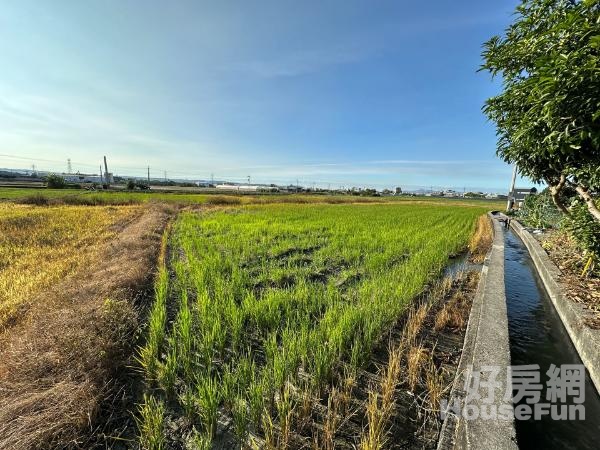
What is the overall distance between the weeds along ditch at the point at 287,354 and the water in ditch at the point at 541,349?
0.74 metres

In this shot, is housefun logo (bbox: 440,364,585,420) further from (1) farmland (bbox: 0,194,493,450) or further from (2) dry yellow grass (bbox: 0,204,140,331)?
(2) dry yellow grass (bbox: 0,204,140,331)

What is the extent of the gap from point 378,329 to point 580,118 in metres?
2.87

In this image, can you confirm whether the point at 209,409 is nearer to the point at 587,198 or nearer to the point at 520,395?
the point at 520,395

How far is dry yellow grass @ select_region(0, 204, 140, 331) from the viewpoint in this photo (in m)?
4.65

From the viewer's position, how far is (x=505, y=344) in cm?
313

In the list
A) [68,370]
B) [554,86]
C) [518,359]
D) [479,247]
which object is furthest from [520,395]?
[479,247]

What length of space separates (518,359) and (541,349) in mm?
533

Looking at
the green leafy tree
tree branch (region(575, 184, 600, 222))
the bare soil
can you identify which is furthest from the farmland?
the green leafy tree

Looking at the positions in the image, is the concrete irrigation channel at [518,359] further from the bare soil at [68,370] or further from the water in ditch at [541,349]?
the bare soil at [68,370]

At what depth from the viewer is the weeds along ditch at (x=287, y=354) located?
2.11 m

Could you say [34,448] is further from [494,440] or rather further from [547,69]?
[547,69]

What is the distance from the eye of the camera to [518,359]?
336cm

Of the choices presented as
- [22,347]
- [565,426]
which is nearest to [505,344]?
[565,426]

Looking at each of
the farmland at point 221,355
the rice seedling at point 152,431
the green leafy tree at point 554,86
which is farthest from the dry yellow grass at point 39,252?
the green leafy tree at point 554,86
